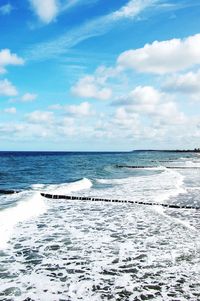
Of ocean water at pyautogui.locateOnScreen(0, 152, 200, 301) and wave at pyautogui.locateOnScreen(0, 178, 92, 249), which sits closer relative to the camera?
ocean water at pyautogui.locateOnScreen(0, 152, 200, 301)

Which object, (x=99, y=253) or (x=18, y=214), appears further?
(x=18, y=214)

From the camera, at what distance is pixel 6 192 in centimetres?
2825

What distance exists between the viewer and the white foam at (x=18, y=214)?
1466 cm

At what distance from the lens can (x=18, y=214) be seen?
18.6 meters

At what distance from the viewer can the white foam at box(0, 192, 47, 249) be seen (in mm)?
14657

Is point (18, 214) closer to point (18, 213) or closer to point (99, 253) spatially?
point (18, 213)

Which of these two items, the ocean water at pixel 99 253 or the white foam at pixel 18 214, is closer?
the ocean water at pixel 99 253

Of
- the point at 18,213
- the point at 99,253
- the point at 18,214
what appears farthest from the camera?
the point at 18,213

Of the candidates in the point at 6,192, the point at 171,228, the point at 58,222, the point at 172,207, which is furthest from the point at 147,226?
the point at 6,192

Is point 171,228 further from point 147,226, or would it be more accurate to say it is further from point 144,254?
point 144,254

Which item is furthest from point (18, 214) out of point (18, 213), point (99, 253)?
point (99, 253)

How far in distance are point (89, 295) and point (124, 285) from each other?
3.41 ft

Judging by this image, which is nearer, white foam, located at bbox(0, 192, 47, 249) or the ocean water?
the ocean water

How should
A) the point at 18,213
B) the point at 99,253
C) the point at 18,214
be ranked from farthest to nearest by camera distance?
the point at 18,213 → the point at 18,214 → the point at 99,253
